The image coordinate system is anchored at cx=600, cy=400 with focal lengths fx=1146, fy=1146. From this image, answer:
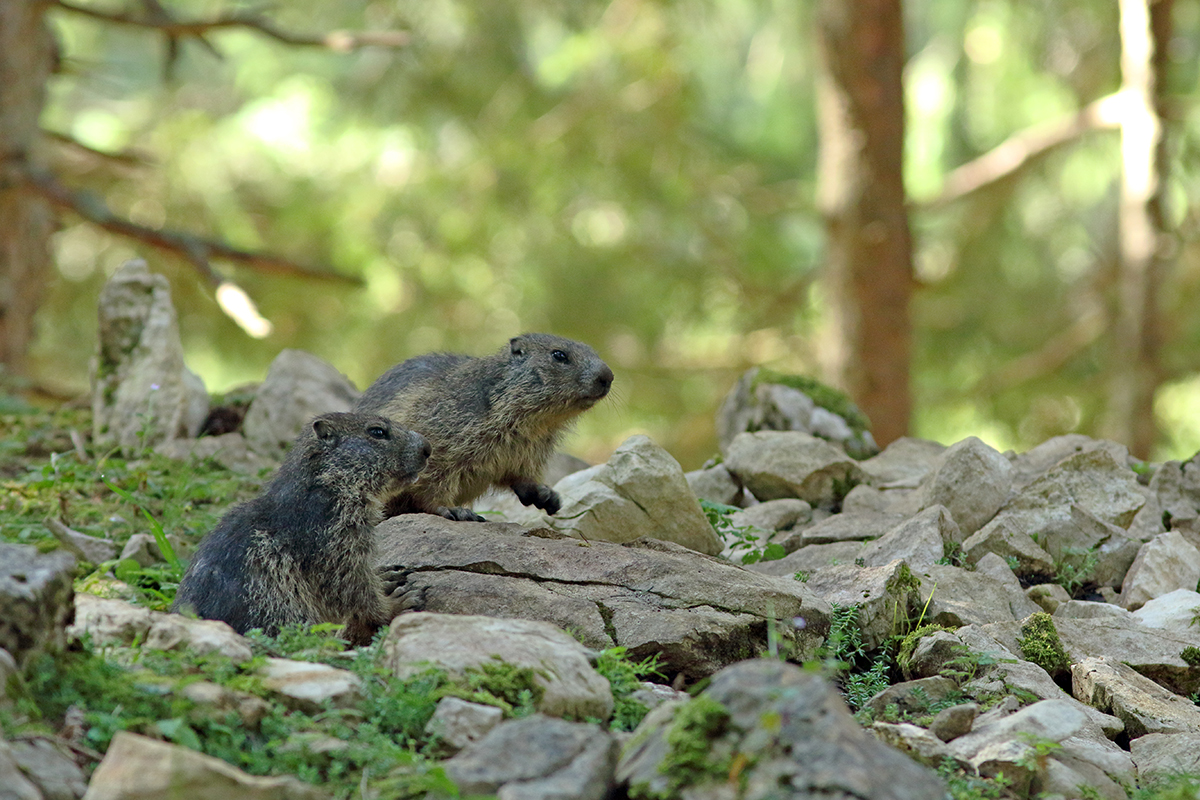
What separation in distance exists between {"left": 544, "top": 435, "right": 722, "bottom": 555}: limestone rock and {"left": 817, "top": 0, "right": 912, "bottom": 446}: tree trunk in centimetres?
603

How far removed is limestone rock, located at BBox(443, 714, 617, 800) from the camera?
3.18 metres

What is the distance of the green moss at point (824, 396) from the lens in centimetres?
867

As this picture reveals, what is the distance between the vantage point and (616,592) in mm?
5082

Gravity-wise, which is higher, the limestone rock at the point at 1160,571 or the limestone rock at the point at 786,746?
the limestone rock at the point at 1160,571

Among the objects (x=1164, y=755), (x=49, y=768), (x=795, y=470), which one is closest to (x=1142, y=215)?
(x=795, y=470)

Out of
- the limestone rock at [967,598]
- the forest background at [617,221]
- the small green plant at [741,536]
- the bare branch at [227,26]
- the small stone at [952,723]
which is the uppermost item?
the forest background at [617,221]

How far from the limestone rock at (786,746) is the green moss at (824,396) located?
5592mm

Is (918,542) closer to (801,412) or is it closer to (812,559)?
(812,559)

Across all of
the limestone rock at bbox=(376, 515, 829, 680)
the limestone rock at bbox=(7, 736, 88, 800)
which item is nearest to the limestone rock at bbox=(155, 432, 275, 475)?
the limestone rock at bbox=(376, 515, 829, 680)

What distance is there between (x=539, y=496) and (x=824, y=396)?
9.78ft

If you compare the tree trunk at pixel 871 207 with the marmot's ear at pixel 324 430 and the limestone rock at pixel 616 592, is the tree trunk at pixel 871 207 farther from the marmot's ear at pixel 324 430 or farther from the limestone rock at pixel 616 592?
the marmot's ear at pixel 324 430

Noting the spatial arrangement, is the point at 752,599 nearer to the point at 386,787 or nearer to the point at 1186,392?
the point at 386,787

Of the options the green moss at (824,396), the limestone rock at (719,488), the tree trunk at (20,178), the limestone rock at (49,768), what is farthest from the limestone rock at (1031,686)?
the tree trunk at (20,178)

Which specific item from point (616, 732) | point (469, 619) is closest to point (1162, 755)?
point (616, 732)
